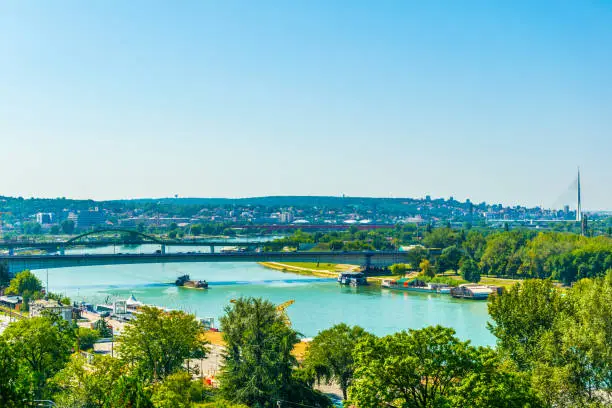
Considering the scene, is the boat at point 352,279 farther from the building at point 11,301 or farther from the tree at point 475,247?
the building at point 11,301

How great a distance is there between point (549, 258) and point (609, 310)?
112 feet

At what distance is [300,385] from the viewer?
45.7ft

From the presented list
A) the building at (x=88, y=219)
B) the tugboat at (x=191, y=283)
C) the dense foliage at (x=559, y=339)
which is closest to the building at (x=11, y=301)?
the tugboat at (x=191, y=283)

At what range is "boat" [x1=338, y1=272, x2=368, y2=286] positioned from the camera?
4528 cm

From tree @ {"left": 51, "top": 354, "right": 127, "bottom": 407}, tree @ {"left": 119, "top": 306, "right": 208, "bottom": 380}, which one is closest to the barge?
tree @ {"left": 119, "top": 306, "right": 208, "bottom": 380}

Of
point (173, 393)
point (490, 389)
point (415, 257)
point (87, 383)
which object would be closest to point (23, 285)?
point (87, 383)

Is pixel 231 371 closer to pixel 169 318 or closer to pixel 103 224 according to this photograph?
pixel 169 318

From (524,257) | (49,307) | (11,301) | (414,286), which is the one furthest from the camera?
(524,257)

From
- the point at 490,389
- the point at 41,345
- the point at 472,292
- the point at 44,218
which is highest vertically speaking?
the point at 44,218

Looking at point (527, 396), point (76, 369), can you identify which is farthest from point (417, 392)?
point (76, 369)

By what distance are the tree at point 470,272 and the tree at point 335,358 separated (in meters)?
30.3

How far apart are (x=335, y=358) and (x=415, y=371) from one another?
19.2ft

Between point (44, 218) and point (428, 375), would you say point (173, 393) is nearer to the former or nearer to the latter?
point (428, 375)

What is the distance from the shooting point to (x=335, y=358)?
15.5 m
